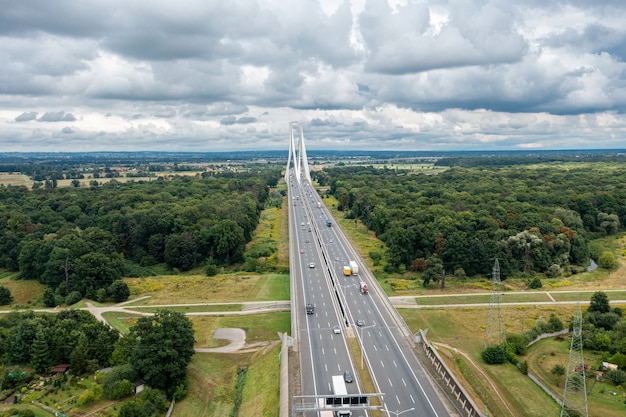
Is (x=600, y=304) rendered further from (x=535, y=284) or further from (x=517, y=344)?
(x=517, y=344)

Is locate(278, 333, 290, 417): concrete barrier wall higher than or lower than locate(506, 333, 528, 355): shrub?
higher

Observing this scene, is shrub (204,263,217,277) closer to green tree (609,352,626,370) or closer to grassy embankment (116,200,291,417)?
grassy embankment (116,200,291,417)

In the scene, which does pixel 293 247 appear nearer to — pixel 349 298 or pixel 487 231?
pixel 349 298

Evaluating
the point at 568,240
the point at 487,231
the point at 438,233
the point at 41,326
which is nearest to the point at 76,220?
the point at 41,326

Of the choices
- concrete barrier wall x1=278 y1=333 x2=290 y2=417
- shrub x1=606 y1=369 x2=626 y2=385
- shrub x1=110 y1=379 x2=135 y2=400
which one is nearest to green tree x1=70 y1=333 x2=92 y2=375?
shrub x1=110 y1=379 x2=135 y2=400

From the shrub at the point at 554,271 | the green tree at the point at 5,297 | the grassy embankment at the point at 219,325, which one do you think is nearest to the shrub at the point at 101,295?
the grassy embankment at the point at 219,325

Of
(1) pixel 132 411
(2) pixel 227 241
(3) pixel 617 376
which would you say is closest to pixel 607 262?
(3) pixel 617 376
